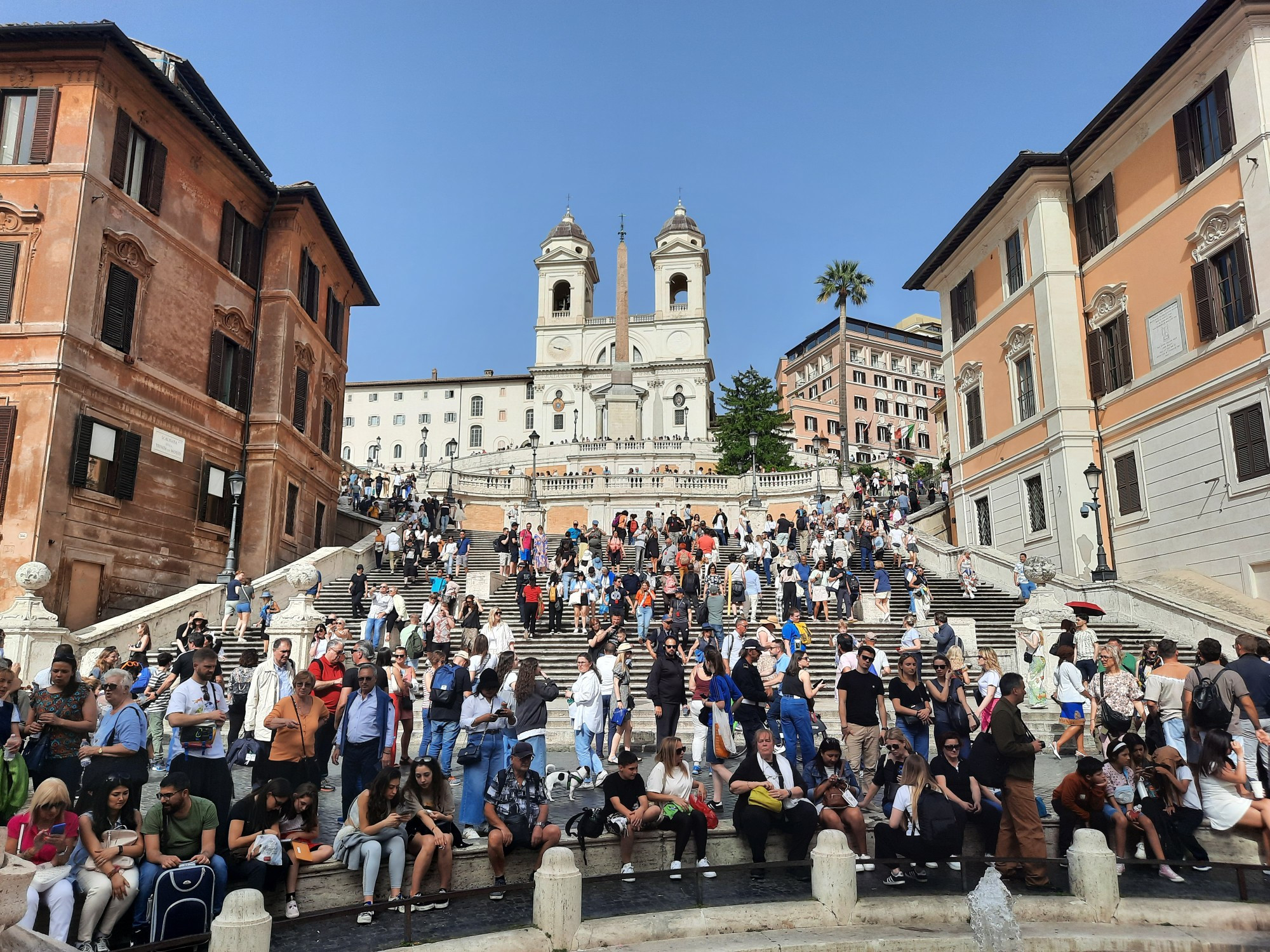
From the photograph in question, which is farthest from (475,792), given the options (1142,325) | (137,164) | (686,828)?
(1142,325)

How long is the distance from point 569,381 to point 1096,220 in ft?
202

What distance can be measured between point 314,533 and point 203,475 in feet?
19.7

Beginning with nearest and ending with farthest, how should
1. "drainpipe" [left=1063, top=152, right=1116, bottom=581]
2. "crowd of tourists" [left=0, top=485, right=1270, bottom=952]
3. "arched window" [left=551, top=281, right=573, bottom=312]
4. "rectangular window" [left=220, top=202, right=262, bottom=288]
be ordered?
"crowd of tourists" [left=0, top=485, right=1270, bottom=952] < "drainpipe" [left=1063, top=152, right=1116, bottom=581] < "rectangular window" [left=220, top=202, right=262, bottom=288] < "arched window" [left=551, top=281, right=573, bottom=312]

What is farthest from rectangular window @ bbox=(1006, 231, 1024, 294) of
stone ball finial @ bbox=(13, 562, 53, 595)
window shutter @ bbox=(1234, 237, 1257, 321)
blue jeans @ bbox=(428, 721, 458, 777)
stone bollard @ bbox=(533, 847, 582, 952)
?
stone ball finial @ bbox=(13, 562, 53, 595)

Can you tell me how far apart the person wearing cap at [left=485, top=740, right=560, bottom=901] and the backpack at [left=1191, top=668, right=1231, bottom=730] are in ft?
19.4

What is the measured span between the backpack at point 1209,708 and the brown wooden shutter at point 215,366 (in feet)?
72.0

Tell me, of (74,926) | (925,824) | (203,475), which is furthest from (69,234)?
(925,824)

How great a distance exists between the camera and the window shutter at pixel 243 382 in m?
24.3

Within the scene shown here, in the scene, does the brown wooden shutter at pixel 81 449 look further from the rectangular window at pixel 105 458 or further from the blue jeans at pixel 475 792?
the blue jeans at pixel 475 792

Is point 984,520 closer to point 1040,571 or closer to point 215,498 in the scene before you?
point 1040,571

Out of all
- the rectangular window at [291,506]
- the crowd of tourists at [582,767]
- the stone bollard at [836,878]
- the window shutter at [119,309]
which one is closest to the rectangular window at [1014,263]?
the crowd of tourists at [582,767]

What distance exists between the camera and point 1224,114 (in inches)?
752

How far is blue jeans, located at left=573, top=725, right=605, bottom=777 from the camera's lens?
35.6 feet

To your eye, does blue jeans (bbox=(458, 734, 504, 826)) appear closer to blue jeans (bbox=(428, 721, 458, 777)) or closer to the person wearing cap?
the person wearing cap
